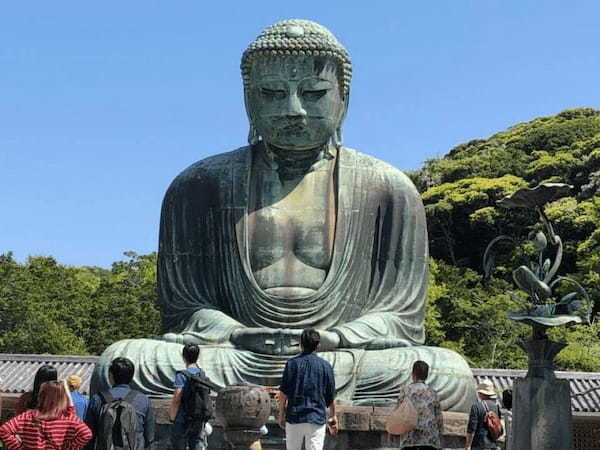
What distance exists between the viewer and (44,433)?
6.12 meters

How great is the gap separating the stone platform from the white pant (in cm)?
188

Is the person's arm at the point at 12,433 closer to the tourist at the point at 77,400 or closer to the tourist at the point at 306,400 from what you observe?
the tourist at the point at 77,400

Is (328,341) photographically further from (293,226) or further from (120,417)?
(120,417)

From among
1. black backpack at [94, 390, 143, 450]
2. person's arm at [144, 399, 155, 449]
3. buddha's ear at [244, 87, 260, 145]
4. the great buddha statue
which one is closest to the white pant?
person's arm at [144, 399, 155, 449]

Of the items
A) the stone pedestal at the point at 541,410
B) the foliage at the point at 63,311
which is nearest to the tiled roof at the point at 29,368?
the foliage at the point at 63,311

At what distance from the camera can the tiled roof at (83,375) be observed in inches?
1001

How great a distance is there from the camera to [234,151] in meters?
12.0

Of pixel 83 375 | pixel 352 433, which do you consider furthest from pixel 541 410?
pixel 83 375

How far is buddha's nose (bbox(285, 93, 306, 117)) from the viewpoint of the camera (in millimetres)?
11297

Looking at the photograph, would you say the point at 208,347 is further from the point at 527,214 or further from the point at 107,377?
the point at 527,214

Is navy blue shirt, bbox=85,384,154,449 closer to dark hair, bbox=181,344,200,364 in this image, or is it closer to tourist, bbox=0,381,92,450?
tourist, bbox=0,381,92,450

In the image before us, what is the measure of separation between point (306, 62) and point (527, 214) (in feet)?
91.5

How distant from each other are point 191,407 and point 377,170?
16.3 ft

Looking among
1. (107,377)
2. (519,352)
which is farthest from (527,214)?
(107,377)
